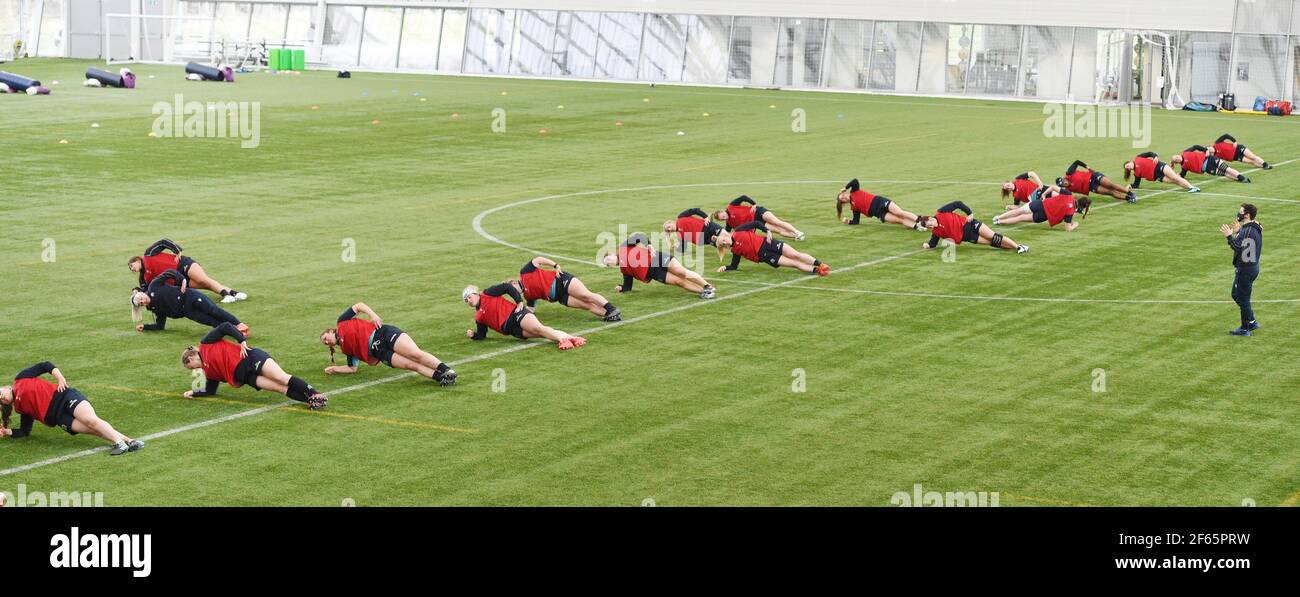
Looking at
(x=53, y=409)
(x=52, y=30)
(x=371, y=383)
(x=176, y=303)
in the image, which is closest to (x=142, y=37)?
(x=52, y=30)

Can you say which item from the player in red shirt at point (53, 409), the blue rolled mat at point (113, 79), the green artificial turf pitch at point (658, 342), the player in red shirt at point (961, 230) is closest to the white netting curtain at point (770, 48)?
the blue rolled mat at point (113, 79)

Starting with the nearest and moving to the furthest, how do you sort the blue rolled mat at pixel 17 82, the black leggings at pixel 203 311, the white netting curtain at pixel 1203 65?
the black leggings at pixel 203 311
the blue rolled mat at pixel 17 82
the white netting curtain at pixel 1203 65

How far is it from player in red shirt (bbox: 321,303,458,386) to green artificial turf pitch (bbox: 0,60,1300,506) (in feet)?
1.00

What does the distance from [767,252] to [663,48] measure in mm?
59160

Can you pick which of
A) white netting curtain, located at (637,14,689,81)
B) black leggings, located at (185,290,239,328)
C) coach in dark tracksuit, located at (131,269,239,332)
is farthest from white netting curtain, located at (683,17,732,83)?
black leggings, located at (185,290,239,328)

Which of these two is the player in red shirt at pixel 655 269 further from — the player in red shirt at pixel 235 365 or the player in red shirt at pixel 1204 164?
the player in red shirt at pixel 1204 164

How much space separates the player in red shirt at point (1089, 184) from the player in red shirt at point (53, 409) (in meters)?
28.3

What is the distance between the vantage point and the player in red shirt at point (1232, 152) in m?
48.4

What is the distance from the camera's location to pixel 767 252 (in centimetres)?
3061

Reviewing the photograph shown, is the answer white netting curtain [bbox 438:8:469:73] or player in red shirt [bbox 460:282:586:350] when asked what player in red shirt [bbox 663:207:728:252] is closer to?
player in red shirt [bbox 460:282:586:350]

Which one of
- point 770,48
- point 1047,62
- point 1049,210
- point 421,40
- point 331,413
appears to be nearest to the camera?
point 331,413

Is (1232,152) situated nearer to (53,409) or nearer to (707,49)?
(53,409)

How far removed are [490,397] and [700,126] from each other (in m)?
42.7

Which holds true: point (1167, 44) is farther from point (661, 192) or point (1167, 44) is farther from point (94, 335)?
point (94, 335)
